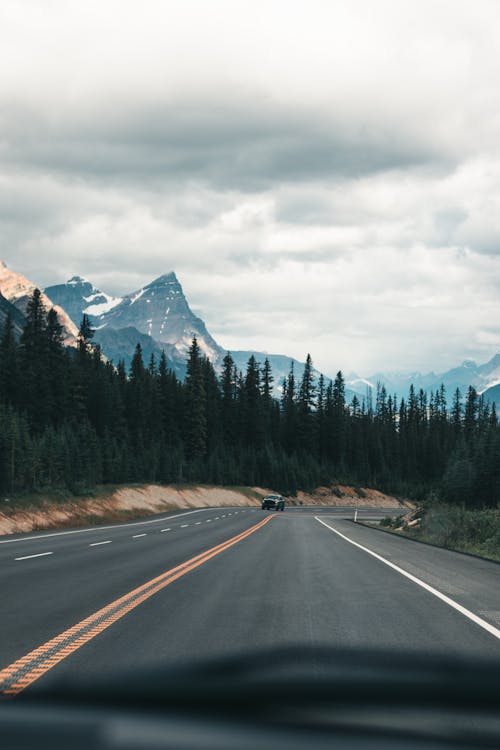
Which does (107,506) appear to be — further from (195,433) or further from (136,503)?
(195,433)

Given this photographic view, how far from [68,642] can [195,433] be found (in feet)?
338

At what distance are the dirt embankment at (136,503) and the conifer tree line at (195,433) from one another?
2.30 m

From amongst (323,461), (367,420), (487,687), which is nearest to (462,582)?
(487,687)

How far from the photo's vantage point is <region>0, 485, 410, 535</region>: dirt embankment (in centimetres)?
3014

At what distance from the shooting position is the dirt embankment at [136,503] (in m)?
30.1

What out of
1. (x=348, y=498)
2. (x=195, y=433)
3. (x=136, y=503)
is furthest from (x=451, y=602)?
(x=348, y=498)

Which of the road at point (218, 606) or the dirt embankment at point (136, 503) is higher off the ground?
the road at point (218, 606)

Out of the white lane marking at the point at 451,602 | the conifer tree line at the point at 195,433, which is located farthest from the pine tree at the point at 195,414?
the white lane marking at the point at 451,602

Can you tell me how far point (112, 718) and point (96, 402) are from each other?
10213 centimetres

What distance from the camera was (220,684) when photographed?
170 centimetres

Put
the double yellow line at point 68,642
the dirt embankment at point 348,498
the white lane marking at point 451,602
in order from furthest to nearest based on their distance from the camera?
the dirt embankment at point 348,498 < the white lane marking at point 451,602 < the double yellow line at point 68,642

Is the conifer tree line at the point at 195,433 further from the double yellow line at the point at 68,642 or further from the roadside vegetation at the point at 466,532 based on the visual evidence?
the double yellow line at the point at 68,642

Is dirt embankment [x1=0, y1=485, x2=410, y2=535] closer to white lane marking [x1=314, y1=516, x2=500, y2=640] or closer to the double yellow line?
white lane marking [x1=314, y1=516, x2=500, y2=640]

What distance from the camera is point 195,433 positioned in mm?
109562
